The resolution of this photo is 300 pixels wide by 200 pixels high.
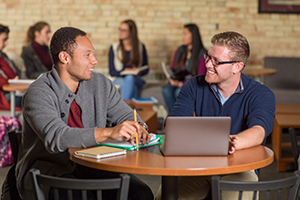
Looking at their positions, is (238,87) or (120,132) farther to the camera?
(238,87)

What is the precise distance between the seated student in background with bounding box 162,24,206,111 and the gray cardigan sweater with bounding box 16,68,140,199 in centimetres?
304

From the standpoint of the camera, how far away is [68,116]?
192 centimetres

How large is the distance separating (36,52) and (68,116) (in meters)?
3.53

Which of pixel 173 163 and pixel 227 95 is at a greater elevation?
pixel 227 95

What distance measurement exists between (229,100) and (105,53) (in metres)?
4.29

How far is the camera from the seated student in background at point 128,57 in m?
5.32

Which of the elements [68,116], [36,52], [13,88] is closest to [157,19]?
[36,52]

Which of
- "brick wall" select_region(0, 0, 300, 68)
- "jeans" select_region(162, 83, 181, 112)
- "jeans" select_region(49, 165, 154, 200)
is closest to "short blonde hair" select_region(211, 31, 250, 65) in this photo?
"jeans" select_region(49, 165, 154, 200)

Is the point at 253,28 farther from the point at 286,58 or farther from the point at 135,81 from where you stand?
the point at 135,81

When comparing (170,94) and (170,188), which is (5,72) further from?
(170,188)

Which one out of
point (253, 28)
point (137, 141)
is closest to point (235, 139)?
point (137, 141)

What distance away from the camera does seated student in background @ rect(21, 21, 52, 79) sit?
5152mm

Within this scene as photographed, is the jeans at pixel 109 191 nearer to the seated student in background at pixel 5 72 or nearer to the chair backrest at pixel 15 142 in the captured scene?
the chair backrest at pixel 15 142

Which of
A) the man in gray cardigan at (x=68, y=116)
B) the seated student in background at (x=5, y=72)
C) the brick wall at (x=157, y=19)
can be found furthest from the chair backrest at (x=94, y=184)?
the brick wall at (x=157, y=19)
